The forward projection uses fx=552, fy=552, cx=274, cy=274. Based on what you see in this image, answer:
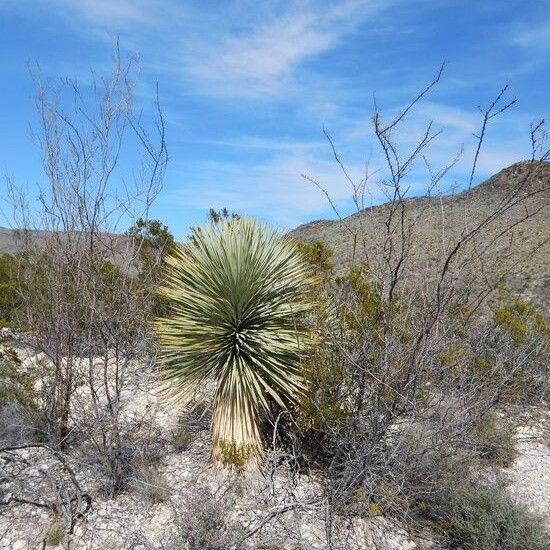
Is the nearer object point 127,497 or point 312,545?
point 312,545

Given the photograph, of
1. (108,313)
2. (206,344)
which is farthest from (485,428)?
(108,313)

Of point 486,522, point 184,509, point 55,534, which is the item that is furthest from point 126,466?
point 486,522

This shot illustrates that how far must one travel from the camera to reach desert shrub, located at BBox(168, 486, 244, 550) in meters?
4.43

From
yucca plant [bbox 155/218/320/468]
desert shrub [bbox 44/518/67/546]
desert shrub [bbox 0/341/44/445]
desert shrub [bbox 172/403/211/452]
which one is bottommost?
desert shrub [bbox 44/518/67/546]

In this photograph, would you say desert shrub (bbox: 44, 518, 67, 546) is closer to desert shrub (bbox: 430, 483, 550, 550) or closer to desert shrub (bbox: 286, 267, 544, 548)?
desert shrub (bbox: 286, 267, 544, 548)

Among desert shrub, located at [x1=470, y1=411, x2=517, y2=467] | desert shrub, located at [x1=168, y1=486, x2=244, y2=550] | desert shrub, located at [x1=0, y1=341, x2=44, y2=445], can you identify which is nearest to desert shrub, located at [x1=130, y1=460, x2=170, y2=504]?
desert shrub, located at [x1=168, y1=486, x2=244, y2=550]

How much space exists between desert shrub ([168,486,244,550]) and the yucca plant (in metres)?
0.75

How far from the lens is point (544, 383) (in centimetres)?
854

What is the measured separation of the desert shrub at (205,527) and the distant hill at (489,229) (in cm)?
262

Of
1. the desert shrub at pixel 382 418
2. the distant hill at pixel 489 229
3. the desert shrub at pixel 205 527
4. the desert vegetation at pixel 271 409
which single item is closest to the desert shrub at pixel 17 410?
the desert vegetation at pixel 271 409

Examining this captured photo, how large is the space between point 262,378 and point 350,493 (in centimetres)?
143

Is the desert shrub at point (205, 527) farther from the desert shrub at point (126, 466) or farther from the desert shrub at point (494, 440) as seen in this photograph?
the desert shrub at point (494, 440)

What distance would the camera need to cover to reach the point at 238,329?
586 centimetres

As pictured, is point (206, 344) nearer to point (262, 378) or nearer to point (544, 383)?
point (262, 378)
